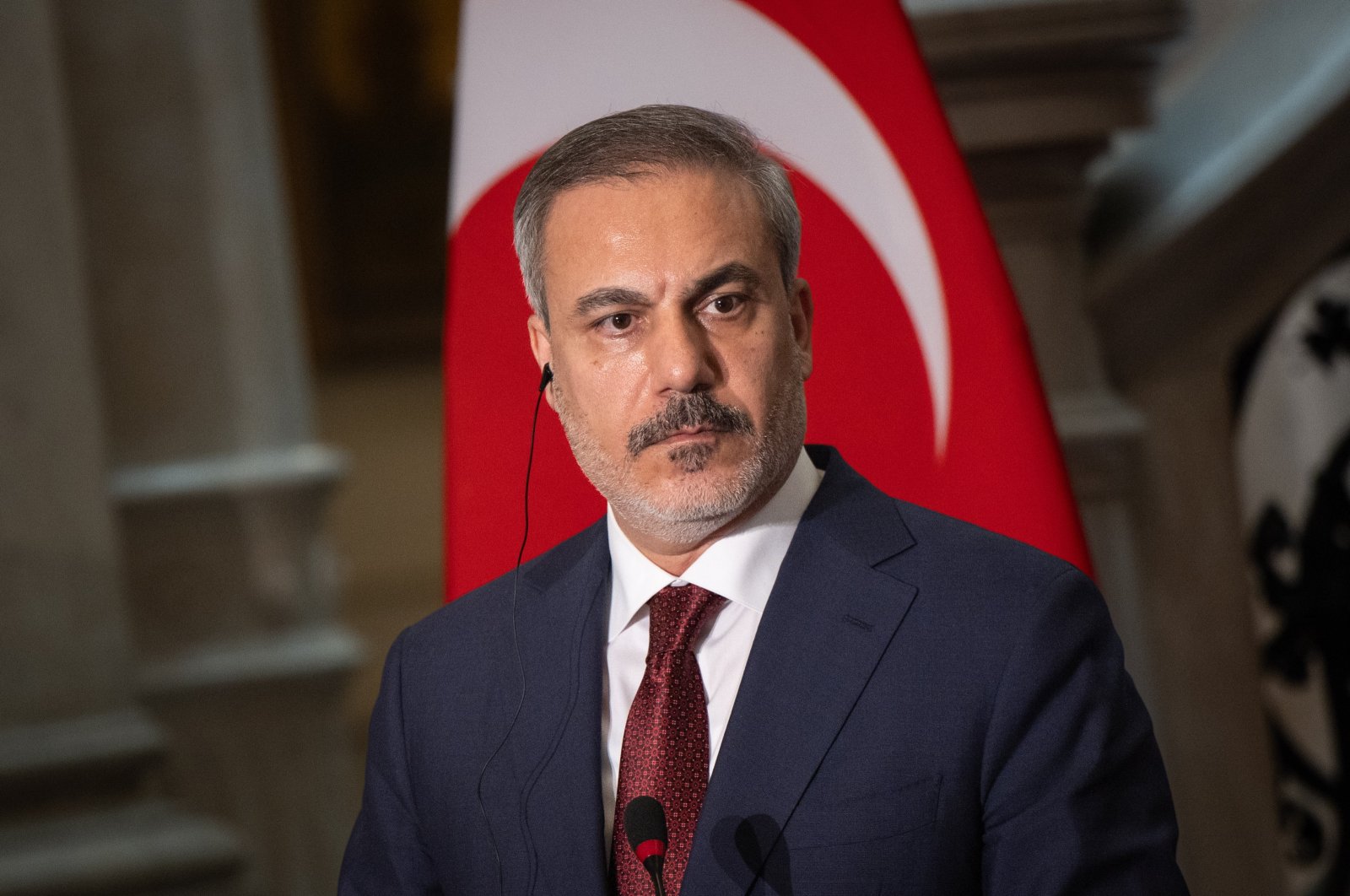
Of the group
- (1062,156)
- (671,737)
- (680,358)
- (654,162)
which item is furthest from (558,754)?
(1062,156)

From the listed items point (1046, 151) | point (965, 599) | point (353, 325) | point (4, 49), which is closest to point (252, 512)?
point (4, 49)

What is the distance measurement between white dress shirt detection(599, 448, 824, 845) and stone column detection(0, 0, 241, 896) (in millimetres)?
2273

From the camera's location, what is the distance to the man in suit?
1097mm

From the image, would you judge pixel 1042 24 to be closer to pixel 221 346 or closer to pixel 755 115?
pixel 755 115

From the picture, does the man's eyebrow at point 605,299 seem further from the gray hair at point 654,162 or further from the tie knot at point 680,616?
the tie knot at point 680,616

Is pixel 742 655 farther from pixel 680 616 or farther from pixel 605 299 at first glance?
pixel 605 299

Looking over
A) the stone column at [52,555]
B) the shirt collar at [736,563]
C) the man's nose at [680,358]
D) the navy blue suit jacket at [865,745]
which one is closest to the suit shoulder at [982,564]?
the navy blue suit jacket at [865,745]

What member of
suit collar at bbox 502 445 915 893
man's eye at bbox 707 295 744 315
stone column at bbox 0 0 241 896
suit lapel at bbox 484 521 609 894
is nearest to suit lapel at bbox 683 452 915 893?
suit collar at bbox 502 445 915 893

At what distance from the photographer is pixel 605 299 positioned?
1.12 meters

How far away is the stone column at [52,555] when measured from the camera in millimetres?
3068

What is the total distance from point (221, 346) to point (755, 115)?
224cm

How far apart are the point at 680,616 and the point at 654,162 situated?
0.39 m

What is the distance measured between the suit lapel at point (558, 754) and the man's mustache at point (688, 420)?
21 centimetres

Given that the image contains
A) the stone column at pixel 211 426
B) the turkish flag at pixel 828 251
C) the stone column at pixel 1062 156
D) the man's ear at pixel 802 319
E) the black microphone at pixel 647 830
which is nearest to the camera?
the black microphone at pixel 647 830
